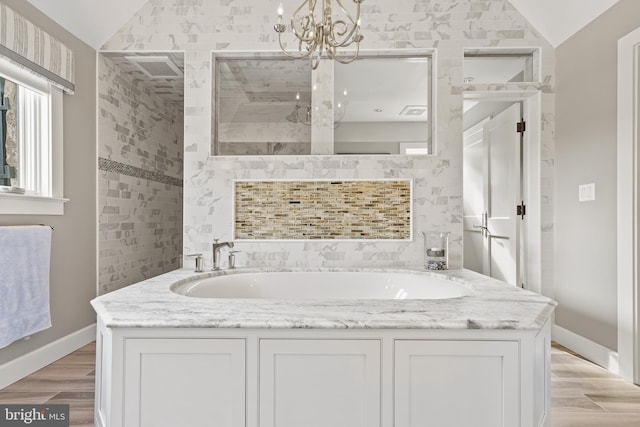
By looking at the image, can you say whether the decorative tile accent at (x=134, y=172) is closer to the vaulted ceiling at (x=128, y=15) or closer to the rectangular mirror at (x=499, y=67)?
the vaulted ceiling at (x=128, y=15)

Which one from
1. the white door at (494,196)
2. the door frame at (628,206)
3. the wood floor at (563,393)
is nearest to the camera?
the wood floor at (563,393)

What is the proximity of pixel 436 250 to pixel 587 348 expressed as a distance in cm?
115

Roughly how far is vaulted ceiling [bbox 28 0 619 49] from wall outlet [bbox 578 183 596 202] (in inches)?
42.5

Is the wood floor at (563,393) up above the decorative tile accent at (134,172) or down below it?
below

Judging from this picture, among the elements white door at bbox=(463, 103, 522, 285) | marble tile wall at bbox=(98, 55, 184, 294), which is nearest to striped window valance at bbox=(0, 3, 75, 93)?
marble tile wall at bbox=(98, 55, 184, 294)

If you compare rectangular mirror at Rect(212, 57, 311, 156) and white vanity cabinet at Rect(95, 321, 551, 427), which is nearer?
white vanity cabinet at Rect(95, 321, 551, 427)

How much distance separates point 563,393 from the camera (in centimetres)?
207

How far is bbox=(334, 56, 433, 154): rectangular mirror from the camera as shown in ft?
9.52

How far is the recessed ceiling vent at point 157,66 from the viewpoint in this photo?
3.05 m

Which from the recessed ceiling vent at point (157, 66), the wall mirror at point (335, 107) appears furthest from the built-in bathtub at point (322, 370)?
the recessed ceiling vent at point (157, 66)

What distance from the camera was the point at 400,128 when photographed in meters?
2.91

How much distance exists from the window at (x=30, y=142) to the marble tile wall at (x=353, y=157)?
2.64 ft

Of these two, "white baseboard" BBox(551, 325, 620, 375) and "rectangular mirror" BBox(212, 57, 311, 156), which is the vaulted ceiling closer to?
"rectangular mirror" BBox(212, 57, 311, 156)

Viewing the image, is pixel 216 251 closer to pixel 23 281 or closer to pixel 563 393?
pixel 23 281
